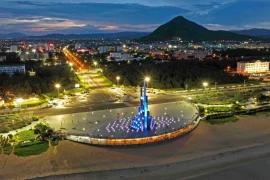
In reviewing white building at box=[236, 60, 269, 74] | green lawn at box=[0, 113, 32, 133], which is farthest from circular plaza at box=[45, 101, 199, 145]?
white building at box=[236, 60, 269, 74]

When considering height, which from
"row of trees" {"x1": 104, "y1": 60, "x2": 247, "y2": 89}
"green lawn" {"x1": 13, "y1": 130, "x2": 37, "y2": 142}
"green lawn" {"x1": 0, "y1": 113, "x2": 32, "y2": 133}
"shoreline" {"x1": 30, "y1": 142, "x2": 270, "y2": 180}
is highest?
"row of trees" {"x1": 104, "y1": 60, "x2": 247, "y2": 89}

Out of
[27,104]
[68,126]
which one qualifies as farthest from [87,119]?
[27,104]

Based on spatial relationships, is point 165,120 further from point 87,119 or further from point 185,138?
point 87,119

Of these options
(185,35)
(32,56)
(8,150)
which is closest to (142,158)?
(8,150)

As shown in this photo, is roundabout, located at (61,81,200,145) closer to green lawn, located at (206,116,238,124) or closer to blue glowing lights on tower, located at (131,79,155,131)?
blue glowing lights on tower, located at (131,79,155,131)

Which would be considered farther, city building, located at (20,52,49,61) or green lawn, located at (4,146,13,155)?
city building, located at (20,52,49,61)

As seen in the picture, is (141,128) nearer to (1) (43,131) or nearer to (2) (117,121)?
(2) (117,121)
